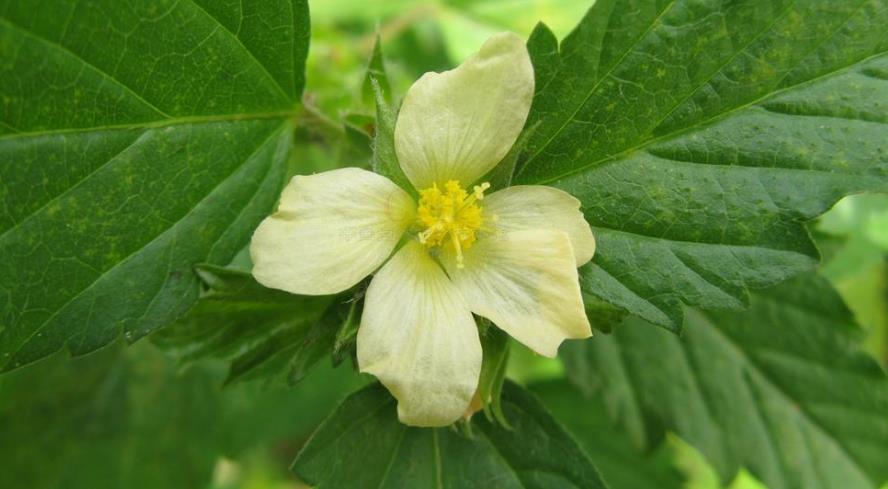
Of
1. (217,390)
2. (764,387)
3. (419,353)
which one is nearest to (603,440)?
(764,387)

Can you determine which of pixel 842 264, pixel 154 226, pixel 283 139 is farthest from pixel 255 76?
pixel 842 264

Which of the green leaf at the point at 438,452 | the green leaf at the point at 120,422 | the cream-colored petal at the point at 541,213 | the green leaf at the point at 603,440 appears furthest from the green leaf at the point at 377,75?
the green leaf at the point at 603,440

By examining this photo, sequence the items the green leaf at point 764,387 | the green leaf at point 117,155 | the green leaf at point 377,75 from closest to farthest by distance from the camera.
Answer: the green leaf at point 117,155, the green leaf at point 377,75, the green leaf at point 764,387

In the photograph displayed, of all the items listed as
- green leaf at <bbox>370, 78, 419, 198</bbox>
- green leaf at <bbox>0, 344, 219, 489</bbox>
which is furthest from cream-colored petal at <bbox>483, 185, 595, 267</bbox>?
green leaf at <bbox>0, 344, 219, 489</bbox>

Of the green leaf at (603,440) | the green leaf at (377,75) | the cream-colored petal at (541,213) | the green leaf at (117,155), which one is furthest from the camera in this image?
the green leaf at (603,440)

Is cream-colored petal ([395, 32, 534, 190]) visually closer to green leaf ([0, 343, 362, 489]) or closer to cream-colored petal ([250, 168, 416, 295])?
cream-colored petal ([250, 168, 416, 295])

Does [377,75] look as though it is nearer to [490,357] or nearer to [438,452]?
[490,357]

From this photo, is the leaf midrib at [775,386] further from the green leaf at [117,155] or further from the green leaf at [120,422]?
the green leaf at [117,155]
